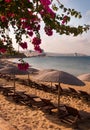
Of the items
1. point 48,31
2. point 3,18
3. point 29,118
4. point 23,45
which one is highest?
point 3,18

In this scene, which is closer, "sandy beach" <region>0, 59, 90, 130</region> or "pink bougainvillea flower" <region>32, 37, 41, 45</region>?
"pink bougainvillea flower" <region>32, 37, 41, 45</region>

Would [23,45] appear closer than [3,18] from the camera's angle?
No

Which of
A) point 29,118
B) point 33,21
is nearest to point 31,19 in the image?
point 33,21

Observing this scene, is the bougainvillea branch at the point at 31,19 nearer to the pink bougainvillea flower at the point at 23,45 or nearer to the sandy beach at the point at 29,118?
the pink bougainvillea flower at the point at 23,45

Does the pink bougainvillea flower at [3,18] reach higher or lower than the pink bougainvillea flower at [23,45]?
higher

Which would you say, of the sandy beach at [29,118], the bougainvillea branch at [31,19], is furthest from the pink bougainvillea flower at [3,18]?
the sandy beach at [29,118]

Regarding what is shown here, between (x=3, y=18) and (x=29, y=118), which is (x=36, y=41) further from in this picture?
(x=29, y=118)

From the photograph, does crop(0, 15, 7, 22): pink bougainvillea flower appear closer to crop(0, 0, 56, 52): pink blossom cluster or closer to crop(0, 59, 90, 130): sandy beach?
crop(0, 0, 56, 52): pink blossom cluster

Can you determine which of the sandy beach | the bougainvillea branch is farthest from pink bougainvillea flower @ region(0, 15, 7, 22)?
the sandy beach

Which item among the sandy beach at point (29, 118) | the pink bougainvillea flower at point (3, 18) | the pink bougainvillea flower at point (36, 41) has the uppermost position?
the pink bougainvillea flower at point (3, 18)

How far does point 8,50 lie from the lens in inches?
222

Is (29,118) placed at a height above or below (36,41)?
below

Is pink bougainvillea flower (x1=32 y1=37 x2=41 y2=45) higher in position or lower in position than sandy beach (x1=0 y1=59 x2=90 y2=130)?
higher

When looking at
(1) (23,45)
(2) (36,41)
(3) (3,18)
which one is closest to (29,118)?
(1) (23,45)
